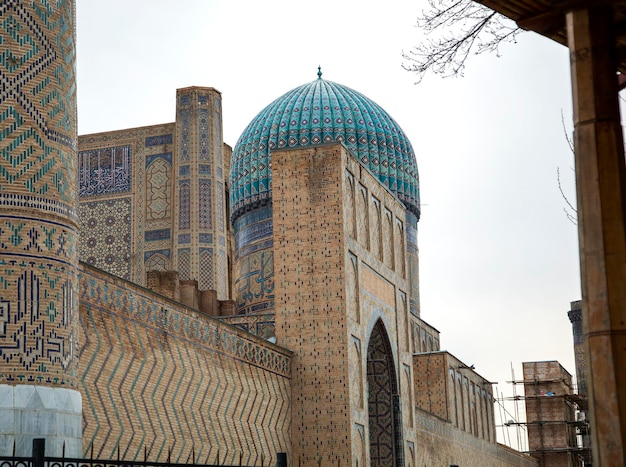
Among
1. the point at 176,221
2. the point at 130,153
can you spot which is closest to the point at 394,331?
the point at 176,221

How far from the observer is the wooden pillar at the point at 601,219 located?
3012mm

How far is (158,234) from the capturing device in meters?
21.0

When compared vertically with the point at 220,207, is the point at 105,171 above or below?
above

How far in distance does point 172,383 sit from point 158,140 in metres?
12.1

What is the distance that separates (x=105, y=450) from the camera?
8.38 meters

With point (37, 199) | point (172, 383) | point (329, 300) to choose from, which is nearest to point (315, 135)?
point (329, 300)

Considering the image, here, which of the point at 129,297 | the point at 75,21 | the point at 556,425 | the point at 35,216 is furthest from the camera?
the point at 556,425

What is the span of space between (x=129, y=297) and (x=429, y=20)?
5.85 metres

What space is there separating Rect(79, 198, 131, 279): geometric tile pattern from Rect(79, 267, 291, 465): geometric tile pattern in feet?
31.0

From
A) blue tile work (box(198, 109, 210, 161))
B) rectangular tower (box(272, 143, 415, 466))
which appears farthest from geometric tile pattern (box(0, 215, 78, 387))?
blue tile work (box(198, 109, 210, 161))

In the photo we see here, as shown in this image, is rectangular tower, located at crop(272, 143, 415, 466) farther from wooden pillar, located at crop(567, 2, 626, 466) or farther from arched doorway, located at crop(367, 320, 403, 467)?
wooden pillar, located at crop(567, 2, 626, 466)

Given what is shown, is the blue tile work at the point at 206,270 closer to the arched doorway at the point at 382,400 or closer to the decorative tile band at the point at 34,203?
the arched doorway at the point at 382,400

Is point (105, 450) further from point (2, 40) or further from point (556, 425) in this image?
point (556, 425)

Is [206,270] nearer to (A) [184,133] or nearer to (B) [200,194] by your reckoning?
(B) [200,194]
